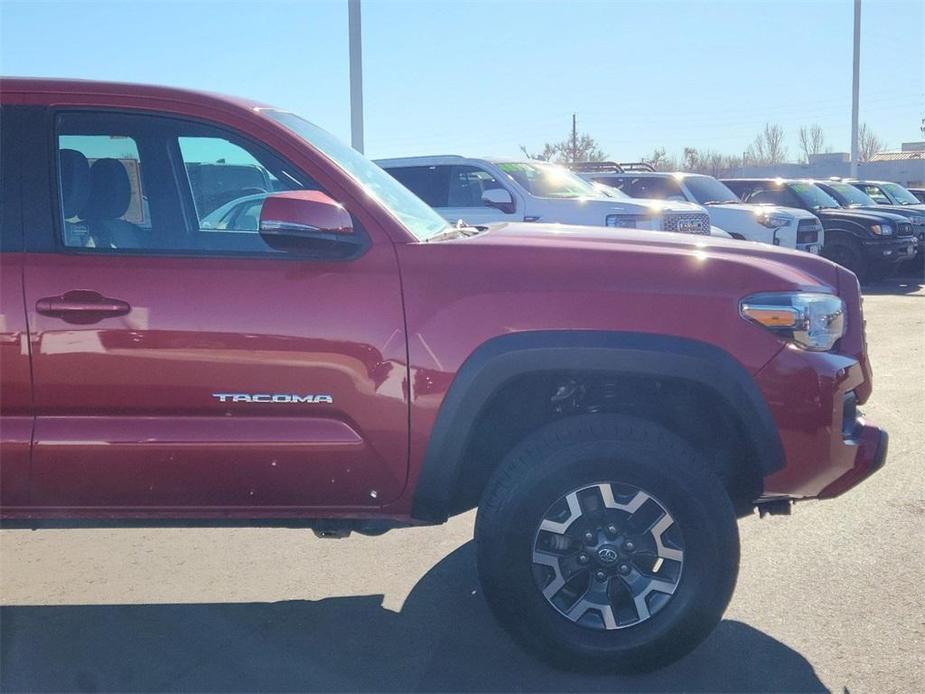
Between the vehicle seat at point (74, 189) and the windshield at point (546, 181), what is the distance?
8.74 meters

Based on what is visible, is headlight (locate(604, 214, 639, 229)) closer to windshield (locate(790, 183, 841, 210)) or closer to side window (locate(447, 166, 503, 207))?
side window (locate(447, 166, 503, 207))

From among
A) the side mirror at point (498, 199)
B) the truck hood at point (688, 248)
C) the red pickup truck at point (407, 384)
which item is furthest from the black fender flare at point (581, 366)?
the side mirror at point (498, 199)

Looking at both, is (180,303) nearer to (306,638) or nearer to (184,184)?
(184,184)

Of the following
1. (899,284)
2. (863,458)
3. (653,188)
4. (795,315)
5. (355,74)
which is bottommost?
(899,284)

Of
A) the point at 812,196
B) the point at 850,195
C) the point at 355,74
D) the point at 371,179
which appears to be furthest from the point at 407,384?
the point at 850,195

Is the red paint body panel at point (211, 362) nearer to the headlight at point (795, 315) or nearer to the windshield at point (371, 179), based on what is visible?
the windshield at point (371, 179)

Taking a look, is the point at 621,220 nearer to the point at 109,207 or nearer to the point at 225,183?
the point at 225,183

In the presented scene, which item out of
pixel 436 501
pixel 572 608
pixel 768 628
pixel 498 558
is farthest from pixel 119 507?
pixel 768 628

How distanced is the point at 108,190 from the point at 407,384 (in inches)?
54.6

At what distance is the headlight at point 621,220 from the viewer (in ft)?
38.7

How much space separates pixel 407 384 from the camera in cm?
357

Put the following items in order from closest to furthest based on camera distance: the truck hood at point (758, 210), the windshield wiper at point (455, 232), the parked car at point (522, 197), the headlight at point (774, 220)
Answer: the windshield wiper at point (455, 232), the parked car at point (522, 197), the headlight at point (774, 220), the truck hood at point (758, 210)

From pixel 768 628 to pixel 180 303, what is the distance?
259 centimetres

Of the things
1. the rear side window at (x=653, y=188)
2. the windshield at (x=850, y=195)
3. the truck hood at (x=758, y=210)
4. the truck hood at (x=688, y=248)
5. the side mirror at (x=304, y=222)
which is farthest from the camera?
the windshield at (x=850, y=195)
